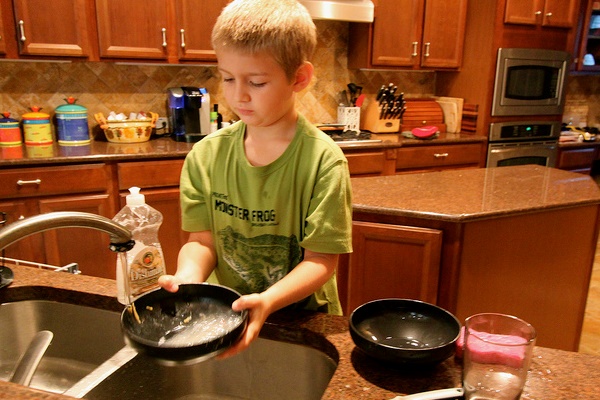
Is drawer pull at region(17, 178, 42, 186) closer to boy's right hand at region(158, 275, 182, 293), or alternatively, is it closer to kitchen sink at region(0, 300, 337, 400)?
kitchen sink at region(0, 300, 337, 400)

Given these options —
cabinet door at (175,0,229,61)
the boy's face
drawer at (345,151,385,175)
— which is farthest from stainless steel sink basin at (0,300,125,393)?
drawer at (345,151,385,175)

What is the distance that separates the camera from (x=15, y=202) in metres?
2.43

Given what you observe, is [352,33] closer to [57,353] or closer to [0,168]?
[0,168]

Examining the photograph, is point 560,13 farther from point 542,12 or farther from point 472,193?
point 472,193

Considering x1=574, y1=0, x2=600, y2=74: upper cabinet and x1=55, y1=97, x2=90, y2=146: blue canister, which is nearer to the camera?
x1=55, y1=97, x2=90, y2=146: blue canister

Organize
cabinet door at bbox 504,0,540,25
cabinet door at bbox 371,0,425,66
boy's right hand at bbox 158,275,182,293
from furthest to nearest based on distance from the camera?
1. cabinet door at bbox 504,0,540,25
2. cabinet door at bbox 371,0,425,66
3. boy's right hand at bbox 158,275,182,293

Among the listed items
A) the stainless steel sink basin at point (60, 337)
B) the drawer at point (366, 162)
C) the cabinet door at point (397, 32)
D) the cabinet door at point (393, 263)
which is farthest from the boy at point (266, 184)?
the cabinet door at point (397, 32)

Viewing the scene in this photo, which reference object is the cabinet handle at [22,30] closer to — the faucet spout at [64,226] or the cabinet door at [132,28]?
the cabinet door at [132,28]

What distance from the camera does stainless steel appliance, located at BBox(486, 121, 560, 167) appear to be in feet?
12.3

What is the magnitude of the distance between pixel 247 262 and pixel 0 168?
6.25 feet

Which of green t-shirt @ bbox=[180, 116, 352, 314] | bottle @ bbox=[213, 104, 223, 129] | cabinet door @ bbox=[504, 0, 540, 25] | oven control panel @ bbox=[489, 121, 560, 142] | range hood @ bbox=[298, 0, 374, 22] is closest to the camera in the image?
green t-shirt @ bbox=[180, 116, 352, 314]

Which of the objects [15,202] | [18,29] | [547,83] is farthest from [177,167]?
[547,83]

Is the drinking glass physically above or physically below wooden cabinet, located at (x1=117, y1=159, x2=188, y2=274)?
above

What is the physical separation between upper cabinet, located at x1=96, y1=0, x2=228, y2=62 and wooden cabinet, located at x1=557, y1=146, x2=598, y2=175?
2934mm
